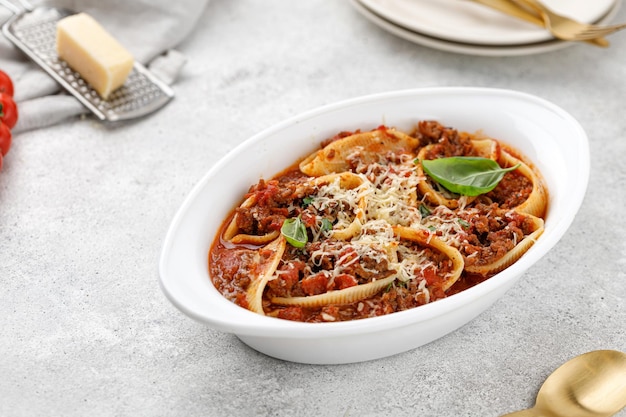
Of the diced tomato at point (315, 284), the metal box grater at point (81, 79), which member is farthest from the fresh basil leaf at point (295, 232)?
the metal box grater at point (81, 79)

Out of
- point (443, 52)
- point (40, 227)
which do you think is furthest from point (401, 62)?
point (40, 227)

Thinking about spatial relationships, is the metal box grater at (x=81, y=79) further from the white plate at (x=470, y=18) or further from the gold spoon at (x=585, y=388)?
the gold spoon at (x=585, y=388)

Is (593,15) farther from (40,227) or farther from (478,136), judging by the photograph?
(40,227)

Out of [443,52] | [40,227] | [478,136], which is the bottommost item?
[40,227]

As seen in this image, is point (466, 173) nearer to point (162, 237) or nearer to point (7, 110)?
point (162, 237)

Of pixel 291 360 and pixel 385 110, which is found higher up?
pixel 385 110

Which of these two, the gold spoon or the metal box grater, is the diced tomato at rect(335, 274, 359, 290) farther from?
the metal box grater
